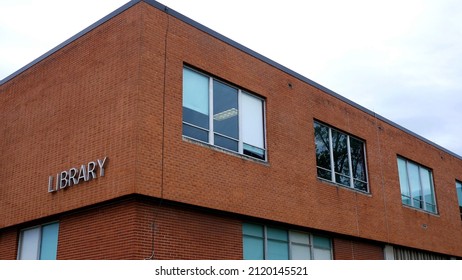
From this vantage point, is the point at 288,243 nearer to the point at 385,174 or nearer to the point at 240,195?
the point at 240,195

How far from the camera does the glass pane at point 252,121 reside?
1509 cm

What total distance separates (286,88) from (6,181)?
336 inches

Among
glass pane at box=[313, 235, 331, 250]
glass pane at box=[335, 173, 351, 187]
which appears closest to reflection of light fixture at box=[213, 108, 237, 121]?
glass pane at box=[313, 235, 331, 250]

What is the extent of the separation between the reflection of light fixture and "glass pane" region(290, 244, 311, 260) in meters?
4.09

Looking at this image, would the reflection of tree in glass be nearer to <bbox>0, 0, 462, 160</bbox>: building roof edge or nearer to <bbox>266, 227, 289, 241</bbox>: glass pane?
<bbox>0, 0, 462, 160</bbox>: building roof edge

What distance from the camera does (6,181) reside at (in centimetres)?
1556

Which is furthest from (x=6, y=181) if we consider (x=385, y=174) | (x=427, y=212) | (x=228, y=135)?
(x=427, y=212)

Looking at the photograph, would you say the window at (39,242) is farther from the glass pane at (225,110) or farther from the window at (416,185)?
the window at (416,185)

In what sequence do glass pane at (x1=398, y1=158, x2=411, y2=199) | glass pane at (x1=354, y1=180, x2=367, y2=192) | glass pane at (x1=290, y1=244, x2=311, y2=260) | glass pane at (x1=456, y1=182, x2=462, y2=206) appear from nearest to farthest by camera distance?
glass pane at (x1=290, y1=244, x2=311, y2=260)
glass pane at (x1=354, y1=180, x2=367, y2=192)
glass pane at (x1=398, y1=158, x2=411, y2=199)
glass pane at (x1=456, y1=182, x2=462, y2=206)

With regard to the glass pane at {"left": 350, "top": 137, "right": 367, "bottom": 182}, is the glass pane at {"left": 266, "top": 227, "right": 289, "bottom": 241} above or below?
below

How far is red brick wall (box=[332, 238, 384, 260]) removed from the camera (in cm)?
1720

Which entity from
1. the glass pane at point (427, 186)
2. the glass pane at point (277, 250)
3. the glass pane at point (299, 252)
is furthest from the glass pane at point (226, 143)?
the glass pane at point (427, 186)

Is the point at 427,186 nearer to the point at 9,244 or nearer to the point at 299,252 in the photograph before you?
the point at 299,252

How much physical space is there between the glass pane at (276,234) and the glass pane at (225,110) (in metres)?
2.73
